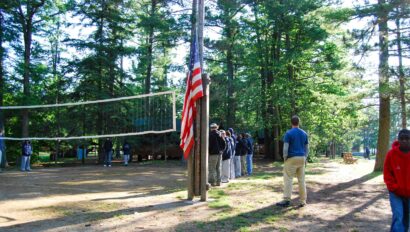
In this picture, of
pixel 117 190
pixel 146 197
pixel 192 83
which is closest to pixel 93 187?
pixel 117 190

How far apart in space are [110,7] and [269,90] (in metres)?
12.1

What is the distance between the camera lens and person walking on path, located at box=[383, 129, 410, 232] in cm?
504

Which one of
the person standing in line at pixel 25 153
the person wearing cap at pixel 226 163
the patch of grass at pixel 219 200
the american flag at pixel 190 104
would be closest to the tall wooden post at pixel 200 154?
the american flag at pixel 190 104

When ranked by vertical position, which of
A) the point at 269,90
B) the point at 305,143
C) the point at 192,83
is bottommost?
the point at 305,143

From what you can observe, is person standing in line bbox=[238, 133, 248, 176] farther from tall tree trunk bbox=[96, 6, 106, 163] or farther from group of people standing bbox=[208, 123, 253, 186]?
tall tree trunk bbox=[96, 6, 106, 163]

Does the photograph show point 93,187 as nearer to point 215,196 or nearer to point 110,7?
point 215,196

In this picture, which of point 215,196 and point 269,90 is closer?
point 215,196

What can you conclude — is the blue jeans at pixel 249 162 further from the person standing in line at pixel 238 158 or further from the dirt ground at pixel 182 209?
the dirt ground at pixel 182 209

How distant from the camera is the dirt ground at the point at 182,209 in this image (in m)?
6.71

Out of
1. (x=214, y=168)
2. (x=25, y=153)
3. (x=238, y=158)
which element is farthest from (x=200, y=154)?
(x=25, y=153)

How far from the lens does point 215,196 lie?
9.72 metres

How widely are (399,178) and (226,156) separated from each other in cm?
791

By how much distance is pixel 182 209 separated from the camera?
26.4 ft

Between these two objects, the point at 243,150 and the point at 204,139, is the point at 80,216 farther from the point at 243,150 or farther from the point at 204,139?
the point at 243,150
